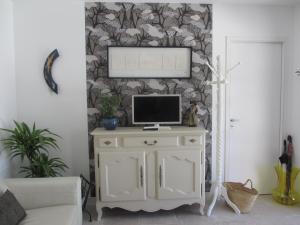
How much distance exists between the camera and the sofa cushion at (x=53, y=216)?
72.8 inches

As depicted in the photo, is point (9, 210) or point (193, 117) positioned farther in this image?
point (193, 117)

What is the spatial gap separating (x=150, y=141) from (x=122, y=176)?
1.60 ft

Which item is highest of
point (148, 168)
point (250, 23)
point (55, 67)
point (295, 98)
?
point (250, 23)

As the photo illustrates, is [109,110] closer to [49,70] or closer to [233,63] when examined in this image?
[49,70]

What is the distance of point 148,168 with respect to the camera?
8.84 ft

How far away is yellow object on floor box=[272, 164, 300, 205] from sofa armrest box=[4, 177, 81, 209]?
250 cm

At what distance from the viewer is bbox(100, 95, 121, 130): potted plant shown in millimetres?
2756

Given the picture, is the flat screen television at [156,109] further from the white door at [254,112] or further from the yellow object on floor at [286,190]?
the yellow object on floor at [286,190]

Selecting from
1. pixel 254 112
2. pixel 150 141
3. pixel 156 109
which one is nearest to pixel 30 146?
pixel 150 141

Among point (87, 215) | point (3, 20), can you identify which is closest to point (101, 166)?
point (87, 215)

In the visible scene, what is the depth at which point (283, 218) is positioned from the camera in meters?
2.75

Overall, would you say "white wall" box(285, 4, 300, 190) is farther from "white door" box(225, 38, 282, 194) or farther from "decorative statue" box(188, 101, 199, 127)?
"decorative statue" box(188, 101, 199, 127)

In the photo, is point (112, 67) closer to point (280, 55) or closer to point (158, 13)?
point (158, 13)

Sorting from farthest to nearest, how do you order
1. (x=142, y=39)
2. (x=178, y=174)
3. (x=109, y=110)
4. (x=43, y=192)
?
(x=142, y=39)
(x=109, y=110)
(x=178, y=174)
(x=43, y=192)
